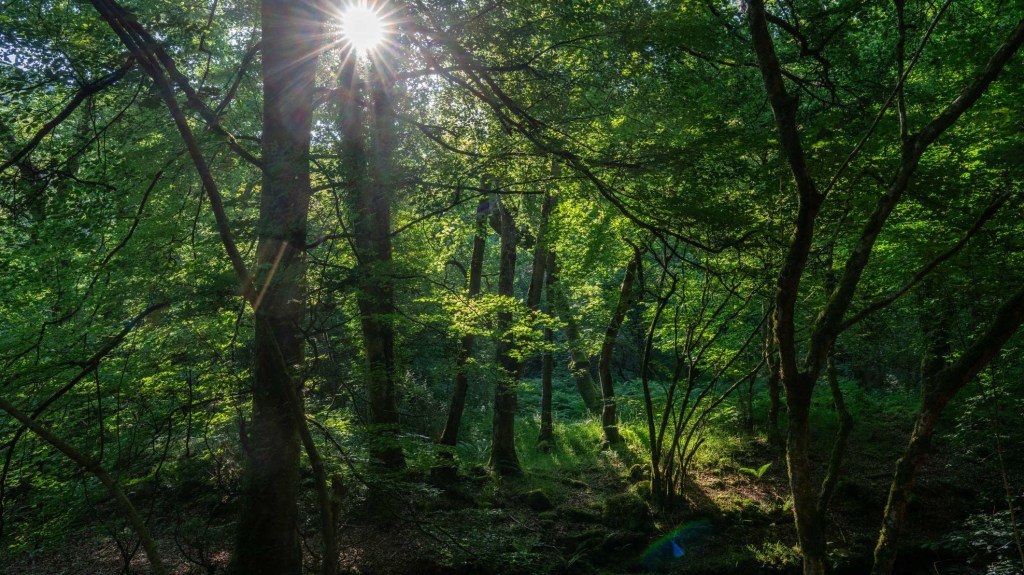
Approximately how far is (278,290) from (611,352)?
28.2 ft

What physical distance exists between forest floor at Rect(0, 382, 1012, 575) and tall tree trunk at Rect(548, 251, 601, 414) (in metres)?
2.97

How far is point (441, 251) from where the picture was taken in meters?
10.3

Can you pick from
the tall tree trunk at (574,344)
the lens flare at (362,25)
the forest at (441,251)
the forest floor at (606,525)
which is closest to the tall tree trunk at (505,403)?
the forest at (441,251)

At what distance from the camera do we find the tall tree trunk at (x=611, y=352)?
984 centimetres

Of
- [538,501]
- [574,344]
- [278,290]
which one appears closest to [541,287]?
[574,344]

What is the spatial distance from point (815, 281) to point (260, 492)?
6811 millimetres

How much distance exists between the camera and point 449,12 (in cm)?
502

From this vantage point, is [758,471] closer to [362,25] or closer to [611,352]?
[611,352]

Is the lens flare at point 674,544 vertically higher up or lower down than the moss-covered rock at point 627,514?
lower down

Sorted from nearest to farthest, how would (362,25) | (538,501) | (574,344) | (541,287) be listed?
(362,25) → (538,501) → (574,344) → (541,287)

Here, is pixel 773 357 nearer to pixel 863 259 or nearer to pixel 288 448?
pixel 863 259

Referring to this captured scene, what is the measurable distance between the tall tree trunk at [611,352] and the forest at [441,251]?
113 mm

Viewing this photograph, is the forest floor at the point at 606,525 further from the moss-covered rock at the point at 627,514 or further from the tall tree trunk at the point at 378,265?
the tall tree trunk at the point at 378,265

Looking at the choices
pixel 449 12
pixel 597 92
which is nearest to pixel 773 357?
pixel 597 92
